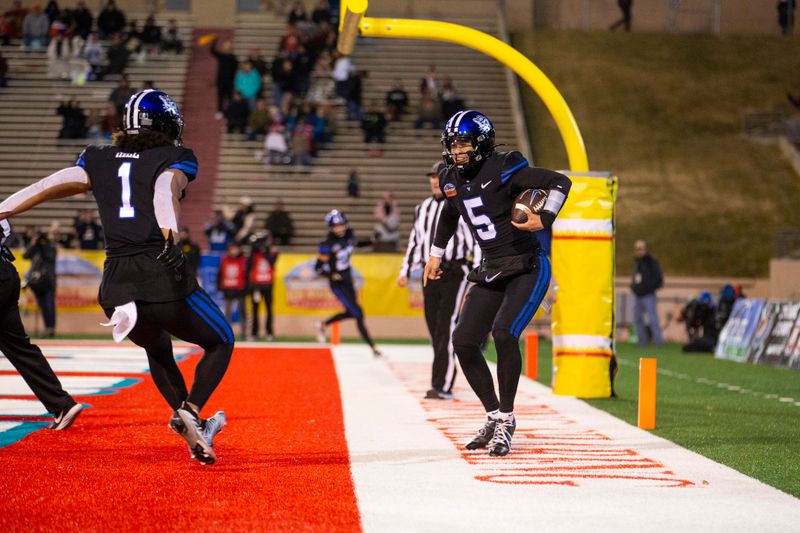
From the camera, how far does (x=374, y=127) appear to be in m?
30.1

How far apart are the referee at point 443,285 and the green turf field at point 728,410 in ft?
4.60

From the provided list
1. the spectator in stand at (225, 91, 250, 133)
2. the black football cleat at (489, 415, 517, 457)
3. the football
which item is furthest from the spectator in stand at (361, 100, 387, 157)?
the black football cleat at (489, 415, 517, 457)

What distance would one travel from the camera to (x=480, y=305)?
784 cm

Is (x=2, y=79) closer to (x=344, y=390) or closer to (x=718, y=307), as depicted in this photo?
(x=718, y=307)

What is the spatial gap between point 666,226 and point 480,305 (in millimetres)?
22706

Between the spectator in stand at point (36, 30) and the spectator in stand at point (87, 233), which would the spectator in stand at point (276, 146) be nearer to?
the spectator in stand at point (87, 233)

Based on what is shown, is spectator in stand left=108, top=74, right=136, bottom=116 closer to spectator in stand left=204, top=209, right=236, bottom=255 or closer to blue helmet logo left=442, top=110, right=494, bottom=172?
spectator in stand left=204, top=209, right=236, bottom=255

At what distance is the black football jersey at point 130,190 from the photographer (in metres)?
6.46

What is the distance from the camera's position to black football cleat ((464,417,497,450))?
7.60m

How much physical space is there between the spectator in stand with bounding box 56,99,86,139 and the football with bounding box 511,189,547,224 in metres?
23.8

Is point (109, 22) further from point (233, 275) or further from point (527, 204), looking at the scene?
point (527, 204)

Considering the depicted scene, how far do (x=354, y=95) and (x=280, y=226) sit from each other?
5488 millimetres

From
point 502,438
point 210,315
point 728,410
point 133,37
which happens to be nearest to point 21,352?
point 210,315

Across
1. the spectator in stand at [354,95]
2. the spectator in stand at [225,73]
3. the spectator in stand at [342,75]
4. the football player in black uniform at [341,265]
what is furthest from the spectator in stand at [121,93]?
the football player in black uniform at [341,265]
